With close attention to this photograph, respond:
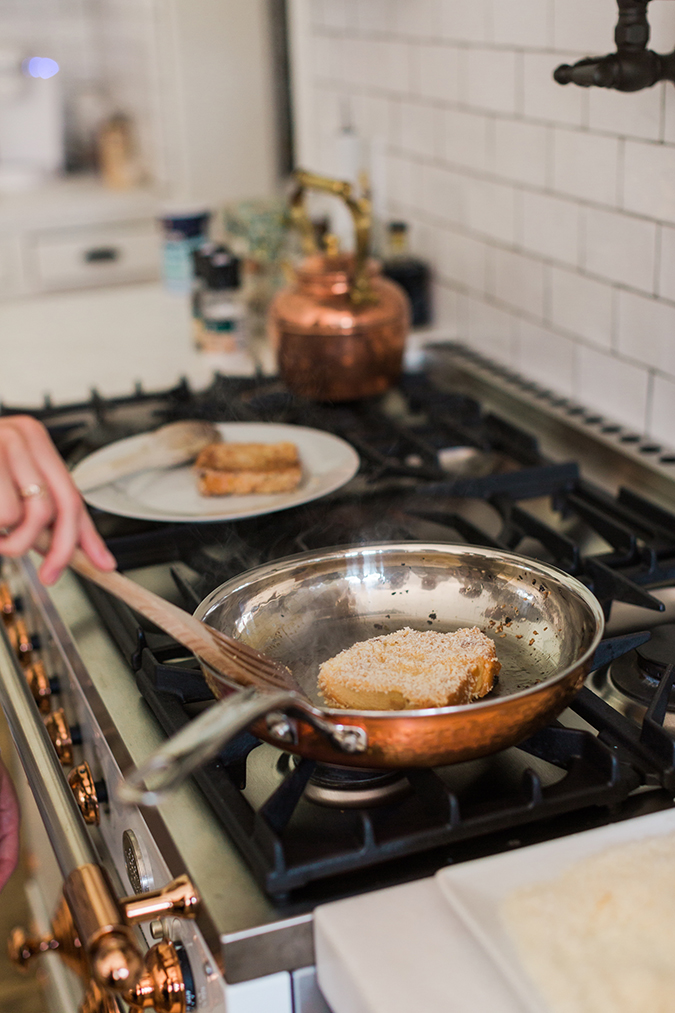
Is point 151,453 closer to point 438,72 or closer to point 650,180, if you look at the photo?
point 650,180

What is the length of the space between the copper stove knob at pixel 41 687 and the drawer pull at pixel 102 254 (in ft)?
7.94

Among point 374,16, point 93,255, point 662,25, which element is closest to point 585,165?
point 662,25

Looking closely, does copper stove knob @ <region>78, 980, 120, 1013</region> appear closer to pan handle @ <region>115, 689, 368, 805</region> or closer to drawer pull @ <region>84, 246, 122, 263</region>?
pan handle @ <region>115, 689, 368, 805</region>

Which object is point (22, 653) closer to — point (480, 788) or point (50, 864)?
point (50, 864)

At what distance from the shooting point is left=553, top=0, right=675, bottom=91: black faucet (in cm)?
95

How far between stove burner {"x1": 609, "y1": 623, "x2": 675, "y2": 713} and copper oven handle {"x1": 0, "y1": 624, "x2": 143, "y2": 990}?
14.8 inches

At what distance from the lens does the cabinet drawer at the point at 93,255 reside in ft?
10.4

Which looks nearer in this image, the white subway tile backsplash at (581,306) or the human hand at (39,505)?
the human hand at (39,505)

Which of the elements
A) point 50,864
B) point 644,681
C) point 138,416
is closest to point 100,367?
point 138,416

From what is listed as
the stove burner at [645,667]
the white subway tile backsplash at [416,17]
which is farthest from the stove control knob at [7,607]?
the white subway tile backsplash at [416,17]

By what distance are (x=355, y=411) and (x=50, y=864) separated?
67 centimetres

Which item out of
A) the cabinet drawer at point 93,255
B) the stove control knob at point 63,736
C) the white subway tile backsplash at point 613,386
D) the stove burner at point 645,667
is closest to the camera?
the stove burner at point 645,667

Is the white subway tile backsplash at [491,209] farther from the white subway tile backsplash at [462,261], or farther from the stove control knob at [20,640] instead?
the stove control knob at [20,640]

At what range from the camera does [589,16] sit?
3.75 feet
